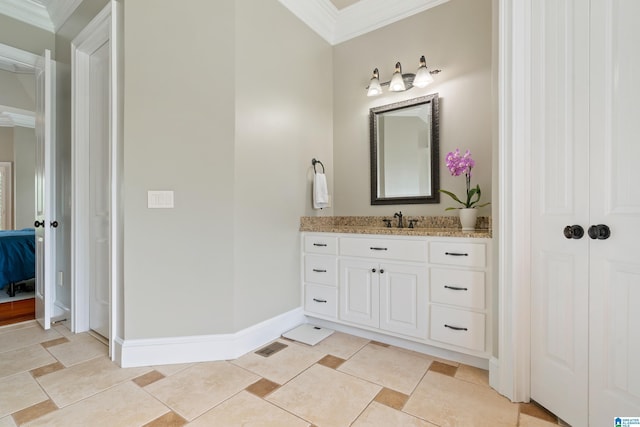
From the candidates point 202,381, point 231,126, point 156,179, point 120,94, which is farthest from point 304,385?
point 120,94

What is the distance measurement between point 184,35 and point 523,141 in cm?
214

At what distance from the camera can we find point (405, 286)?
212cm

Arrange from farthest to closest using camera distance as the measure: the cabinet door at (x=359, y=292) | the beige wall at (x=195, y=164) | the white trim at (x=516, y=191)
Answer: the cabinet door at (x=359, y=292)
the beige wall at (x=195, y=164)
the white trim at (x=516, y=191)

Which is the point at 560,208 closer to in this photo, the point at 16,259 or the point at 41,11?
the point at 41,11

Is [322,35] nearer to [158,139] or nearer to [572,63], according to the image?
[158,139]

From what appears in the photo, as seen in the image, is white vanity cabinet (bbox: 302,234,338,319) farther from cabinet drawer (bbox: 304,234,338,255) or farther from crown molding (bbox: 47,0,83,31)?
crown molding (bbox: 47,0,83,31)

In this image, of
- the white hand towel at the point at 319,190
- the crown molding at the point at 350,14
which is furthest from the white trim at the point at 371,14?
the white hand towel at the point at 319,190

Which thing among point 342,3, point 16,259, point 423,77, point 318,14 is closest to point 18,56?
point 16,259

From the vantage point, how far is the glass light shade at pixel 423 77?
2.41m

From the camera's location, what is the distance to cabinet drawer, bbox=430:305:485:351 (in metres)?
1.85

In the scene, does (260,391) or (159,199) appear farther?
(159,199)

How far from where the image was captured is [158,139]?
198 centimetres

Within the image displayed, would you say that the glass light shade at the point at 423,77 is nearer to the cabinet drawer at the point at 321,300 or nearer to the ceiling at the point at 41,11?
the cabinet drawer at the point at 321,300

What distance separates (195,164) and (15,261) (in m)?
3.30
